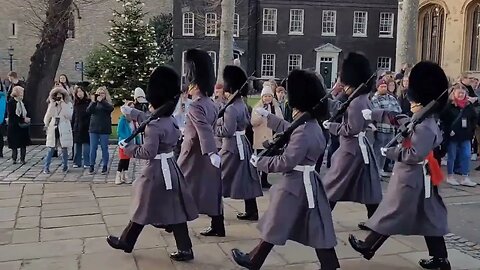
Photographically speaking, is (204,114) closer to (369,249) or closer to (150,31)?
(369,249)

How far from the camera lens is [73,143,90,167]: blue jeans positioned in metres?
11.6

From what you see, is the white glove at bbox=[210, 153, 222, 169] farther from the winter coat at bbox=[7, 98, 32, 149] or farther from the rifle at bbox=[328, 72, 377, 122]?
the winter coat at bbox=[7, 98, 32, 149]

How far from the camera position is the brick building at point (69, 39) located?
4609 cm

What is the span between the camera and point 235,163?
7262mm

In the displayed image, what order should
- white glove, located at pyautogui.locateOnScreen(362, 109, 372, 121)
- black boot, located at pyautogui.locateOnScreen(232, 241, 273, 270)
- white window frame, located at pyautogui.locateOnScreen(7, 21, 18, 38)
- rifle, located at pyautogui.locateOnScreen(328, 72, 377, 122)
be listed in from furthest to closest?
white window frame, located at pyautogui.locateOnScreen(7, 21, 18, 38) → rifle, located at pyautogui.locateOnScreen(328, 72, 377, 122) → white glove, located at pyautogui.locateOnScreen(362, 109, 372, 121) → black boot, located at pyautogui.locateOnScreen(232, 241, 273, 270)

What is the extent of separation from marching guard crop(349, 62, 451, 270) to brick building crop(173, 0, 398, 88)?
1466 inches

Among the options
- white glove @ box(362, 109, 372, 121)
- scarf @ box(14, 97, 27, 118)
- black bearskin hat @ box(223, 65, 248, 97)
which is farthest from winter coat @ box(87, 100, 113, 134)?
white glove @ box(362, 109, 372, 121)

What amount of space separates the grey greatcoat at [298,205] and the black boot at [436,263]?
4.17 feet

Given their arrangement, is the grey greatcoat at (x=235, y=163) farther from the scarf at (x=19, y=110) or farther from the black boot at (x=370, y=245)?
the scarf at (x=19, y=110)

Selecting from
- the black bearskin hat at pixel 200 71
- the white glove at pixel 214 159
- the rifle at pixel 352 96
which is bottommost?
the white glove at pixel 214 159

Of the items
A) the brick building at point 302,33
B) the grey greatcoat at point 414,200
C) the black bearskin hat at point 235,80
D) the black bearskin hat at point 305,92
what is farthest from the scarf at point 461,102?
the brick building at point 302,33

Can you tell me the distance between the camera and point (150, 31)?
1997 cm

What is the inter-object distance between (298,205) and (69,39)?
44.0 metres

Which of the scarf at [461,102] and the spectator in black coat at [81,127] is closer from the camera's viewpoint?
the scarf at [461,102]
